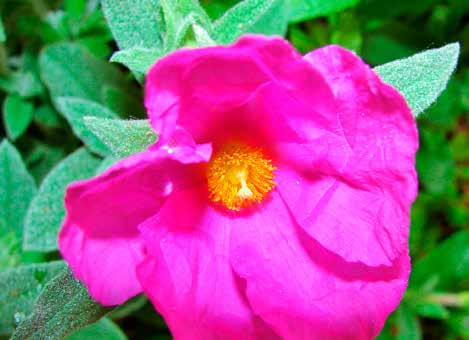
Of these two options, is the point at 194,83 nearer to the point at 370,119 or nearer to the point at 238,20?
the point at 370,119

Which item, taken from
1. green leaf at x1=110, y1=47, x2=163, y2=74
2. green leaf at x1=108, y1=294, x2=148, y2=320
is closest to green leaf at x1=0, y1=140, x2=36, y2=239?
green leaf at x1=108, y1=294, x2=148, y2=320

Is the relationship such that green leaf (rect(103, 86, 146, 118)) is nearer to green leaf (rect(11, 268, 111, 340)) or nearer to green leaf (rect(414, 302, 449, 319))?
green leaf (rect(11, 268, 111, 340))

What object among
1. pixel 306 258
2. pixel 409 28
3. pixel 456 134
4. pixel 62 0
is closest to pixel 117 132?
pixel 306 258

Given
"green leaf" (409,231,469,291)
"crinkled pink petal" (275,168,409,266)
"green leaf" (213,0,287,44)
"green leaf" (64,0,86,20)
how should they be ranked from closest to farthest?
"crinkled pink petal" (275,168,409,266) < "green leaf" (213,0,287,44) < "green leaf" (64,0,86,20) < "green leaf" (409,231,469,291)

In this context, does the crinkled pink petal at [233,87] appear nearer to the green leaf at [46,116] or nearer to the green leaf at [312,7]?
the green leaf at [312,7]

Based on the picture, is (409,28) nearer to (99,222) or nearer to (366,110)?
(366,110)

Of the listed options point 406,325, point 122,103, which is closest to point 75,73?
point 122,103
